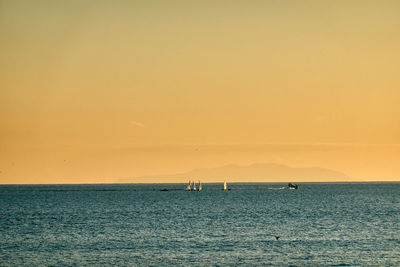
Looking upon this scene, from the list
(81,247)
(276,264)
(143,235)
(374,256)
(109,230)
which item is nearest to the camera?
(276,264)

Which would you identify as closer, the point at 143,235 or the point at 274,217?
the point at 143,235

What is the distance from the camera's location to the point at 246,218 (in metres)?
134

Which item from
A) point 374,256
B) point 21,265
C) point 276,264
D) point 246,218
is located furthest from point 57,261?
point 246,218

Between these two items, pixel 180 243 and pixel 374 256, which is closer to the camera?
pixel 374 256

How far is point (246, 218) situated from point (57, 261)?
65.7 meters

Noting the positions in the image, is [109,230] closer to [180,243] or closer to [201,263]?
[180,243]

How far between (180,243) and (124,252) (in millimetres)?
11095

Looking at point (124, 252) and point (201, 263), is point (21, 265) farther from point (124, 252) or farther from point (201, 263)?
point (201, 263)

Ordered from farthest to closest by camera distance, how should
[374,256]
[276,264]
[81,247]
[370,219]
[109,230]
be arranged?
[370,219]
[109,230]
[81,247]
[374,256]
[276,264]

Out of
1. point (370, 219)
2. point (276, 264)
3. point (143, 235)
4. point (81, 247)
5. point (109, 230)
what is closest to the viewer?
point (276, 264)

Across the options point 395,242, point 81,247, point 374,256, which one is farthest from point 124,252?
point 395,242

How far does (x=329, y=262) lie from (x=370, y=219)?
6020 cm

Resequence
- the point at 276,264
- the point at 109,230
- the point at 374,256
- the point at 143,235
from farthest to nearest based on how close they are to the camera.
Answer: the point at 109,230 < the point at 143,235 < the point at 374,256 < the point at 276,264

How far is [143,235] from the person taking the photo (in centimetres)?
9944
